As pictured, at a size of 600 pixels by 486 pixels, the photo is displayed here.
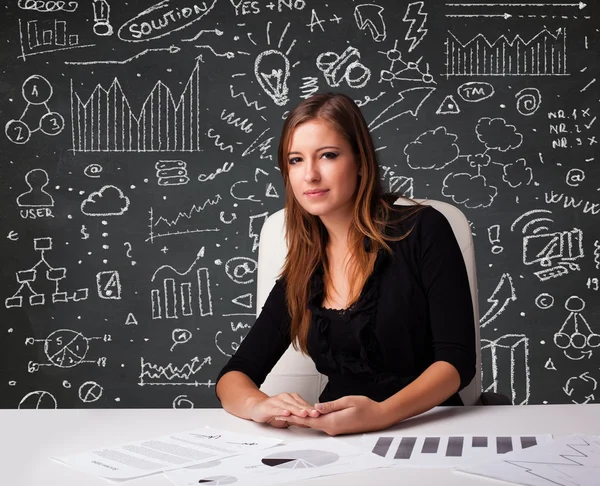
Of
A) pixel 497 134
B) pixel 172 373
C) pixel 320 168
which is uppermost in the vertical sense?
pixel 497 134

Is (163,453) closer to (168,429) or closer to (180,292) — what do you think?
(168,429)

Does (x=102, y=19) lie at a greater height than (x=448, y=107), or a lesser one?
greater

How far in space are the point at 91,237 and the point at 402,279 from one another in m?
2.21

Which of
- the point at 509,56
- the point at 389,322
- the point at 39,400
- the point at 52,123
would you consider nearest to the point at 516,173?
the point at 509,56

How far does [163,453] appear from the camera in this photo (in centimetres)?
124

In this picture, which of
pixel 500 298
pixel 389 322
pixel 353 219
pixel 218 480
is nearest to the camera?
pixel 218 480

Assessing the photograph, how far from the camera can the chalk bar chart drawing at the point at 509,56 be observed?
3629mm

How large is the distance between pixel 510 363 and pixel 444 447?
2529mm

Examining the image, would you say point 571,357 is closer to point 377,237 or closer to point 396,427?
point 377,237

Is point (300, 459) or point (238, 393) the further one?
point (238, 393)

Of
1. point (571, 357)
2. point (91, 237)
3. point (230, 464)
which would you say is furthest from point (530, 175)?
point (230, 464)

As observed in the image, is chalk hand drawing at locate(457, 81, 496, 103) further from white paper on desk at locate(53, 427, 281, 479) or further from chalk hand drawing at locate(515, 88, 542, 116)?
white paper on desk at locate(53, 427, 281, 479)

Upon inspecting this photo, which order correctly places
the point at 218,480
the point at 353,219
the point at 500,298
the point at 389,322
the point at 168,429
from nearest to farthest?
the point at 218,480, the point at 168,429, the point at 389,322, the point at 353,219, the point at 500,298

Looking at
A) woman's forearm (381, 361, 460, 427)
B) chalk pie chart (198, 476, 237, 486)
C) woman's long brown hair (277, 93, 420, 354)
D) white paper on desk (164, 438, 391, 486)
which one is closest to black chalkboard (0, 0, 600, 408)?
woman's long brown hair (277, 93, 420, 354)
